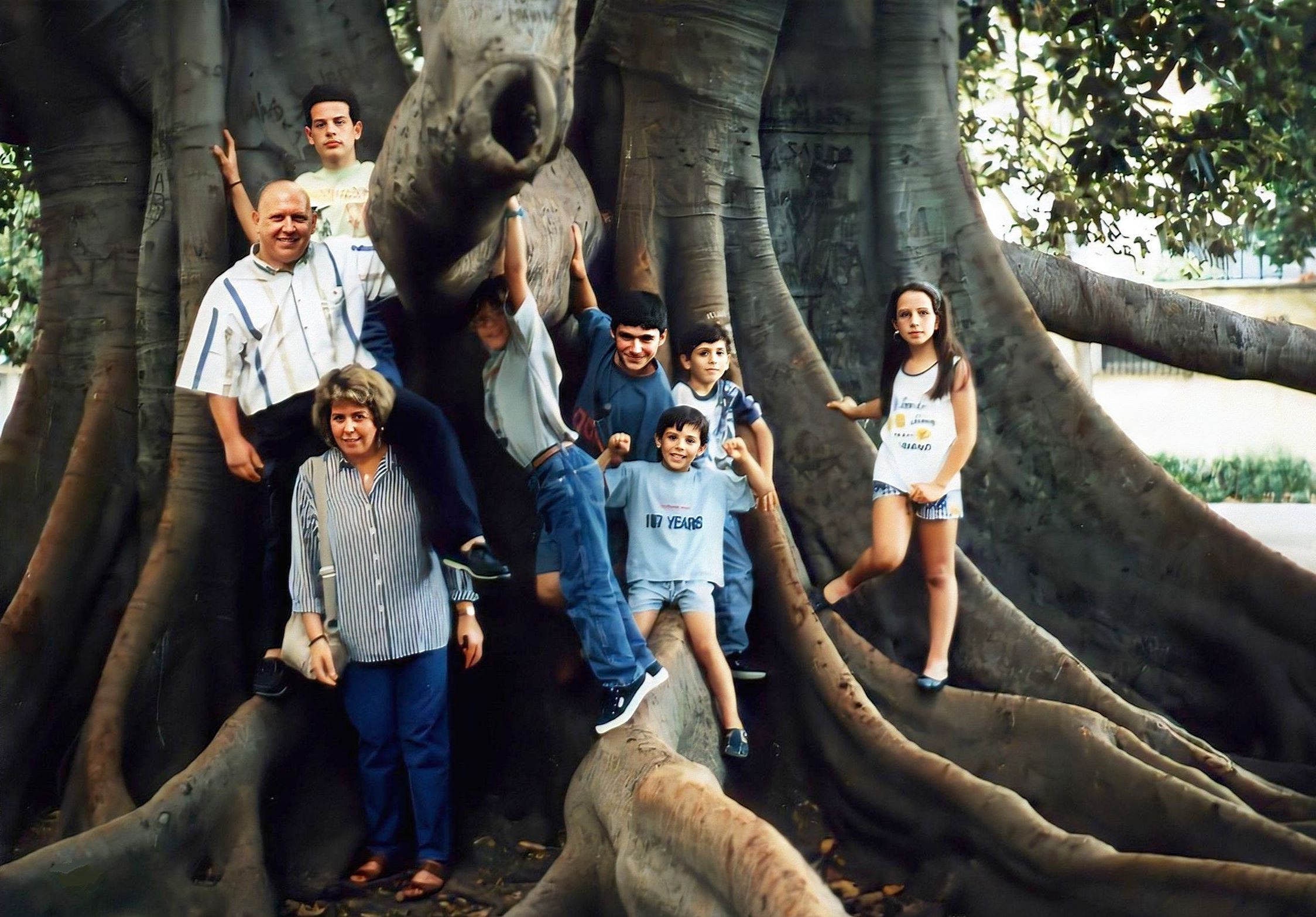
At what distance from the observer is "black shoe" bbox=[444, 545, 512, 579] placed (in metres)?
3.28

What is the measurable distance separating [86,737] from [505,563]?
124 cm

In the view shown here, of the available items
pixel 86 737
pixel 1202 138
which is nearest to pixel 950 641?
pixel 86 737

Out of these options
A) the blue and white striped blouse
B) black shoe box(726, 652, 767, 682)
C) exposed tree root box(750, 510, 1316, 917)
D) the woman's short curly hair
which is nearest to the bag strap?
the blue and white striped blouse

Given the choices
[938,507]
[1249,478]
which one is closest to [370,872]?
[938,507]

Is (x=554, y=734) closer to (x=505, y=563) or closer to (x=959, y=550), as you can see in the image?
(x=505, y=563)

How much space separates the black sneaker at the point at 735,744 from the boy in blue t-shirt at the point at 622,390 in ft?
1.89

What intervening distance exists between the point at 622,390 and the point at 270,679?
4.01 feet

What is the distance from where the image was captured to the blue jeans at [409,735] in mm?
3434

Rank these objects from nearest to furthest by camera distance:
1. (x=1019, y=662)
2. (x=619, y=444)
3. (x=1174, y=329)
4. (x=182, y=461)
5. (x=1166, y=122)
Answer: (x=619, y=444) < (x=182, y=461) < (x=1019, y=662) < (x=1174, y=329) < (x=1166, y=122)

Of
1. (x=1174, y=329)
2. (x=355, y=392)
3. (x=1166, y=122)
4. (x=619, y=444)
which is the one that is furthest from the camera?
(x=1166, y=122)

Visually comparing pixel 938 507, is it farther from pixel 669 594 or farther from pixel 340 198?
pixel 340 198

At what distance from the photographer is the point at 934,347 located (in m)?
4.09

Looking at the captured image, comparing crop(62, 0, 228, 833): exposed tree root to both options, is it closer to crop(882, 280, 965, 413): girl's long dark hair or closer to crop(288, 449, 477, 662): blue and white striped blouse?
crop(288, 449, 477, 662): blue and white striped blouse

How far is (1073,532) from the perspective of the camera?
4672mm
